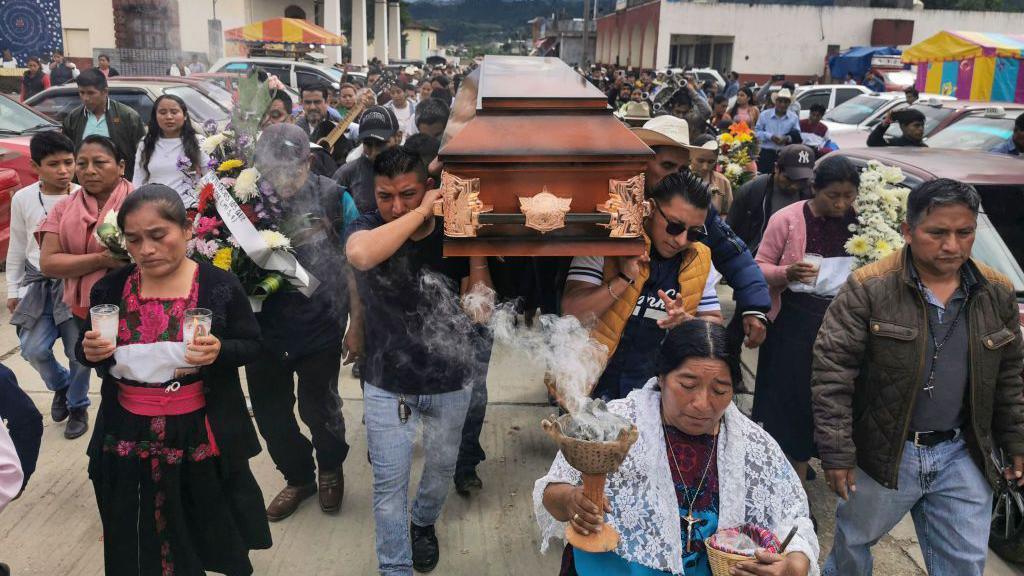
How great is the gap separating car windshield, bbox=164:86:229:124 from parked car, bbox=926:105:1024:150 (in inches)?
328

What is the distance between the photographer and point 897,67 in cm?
2503

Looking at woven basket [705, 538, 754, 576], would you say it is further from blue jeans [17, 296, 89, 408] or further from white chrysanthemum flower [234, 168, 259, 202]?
blue jeans [17, 296, 89, 408]

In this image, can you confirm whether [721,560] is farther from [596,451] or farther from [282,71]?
[282,71]

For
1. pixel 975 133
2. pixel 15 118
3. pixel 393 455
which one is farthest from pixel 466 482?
pixel 15 118

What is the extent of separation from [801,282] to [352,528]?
240 centimetres

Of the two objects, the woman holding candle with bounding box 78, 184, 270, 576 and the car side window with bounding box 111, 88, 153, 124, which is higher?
the car side window with bounding box 111, 88, 153, 124

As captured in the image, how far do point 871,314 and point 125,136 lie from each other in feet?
20.4

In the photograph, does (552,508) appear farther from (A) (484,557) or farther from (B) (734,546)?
(A) (484,557)

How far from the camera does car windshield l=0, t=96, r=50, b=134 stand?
8.50 meters

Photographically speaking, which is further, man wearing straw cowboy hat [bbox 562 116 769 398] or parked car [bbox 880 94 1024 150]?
parked car [bbox 880 94 1024 150]

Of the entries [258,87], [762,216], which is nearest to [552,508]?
[258,87]

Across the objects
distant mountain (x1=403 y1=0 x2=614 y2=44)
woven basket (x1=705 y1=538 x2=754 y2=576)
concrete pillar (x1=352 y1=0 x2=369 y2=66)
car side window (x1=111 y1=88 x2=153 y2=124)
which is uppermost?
distant mountain (x1=403 y1=0 x2=614 y2=44)

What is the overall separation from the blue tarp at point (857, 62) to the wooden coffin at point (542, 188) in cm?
2707

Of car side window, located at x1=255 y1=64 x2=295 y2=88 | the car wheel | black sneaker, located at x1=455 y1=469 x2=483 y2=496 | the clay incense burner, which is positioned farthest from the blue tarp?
the clay incense burner
